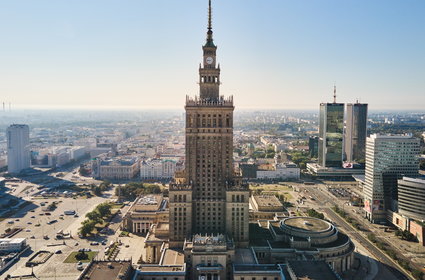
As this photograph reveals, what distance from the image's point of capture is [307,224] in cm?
9894

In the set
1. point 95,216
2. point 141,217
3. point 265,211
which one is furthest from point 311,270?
point 95,216

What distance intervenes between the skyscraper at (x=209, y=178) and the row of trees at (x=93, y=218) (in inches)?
1690

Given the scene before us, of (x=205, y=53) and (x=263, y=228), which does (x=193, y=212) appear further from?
(x=205, y=53)

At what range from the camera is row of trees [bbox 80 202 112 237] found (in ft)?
381

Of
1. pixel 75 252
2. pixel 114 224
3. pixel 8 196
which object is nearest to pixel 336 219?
pixel 114 224

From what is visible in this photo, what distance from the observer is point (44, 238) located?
114m

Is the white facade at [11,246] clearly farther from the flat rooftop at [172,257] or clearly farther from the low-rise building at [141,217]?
the flat rooftop at [172,257]

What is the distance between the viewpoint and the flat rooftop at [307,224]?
9631 cm

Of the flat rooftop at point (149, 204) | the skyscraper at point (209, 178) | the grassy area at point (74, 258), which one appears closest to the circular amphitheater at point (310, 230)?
the skyscraper at point (209, 178)

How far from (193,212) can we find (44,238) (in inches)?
2242

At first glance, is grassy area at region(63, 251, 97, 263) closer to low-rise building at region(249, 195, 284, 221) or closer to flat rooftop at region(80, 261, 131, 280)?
flat rooftop at region(80, 261, 131, 280)

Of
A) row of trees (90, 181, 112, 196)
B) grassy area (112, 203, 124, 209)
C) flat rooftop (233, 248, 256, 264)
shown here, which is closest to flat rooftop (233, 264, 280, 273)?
flat rooftop (233, 248, 256, 264)

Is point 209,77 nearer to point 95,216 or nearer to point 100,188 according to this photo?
point 95,216

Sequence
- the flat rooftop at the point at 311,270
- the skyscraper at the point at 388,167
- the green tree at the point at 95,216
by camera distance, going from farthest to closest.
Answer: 1. the skyscraper at the point at 388,167
2. the green tree at the point at 95,216
3. the flat rooftop at the point at 311,270
